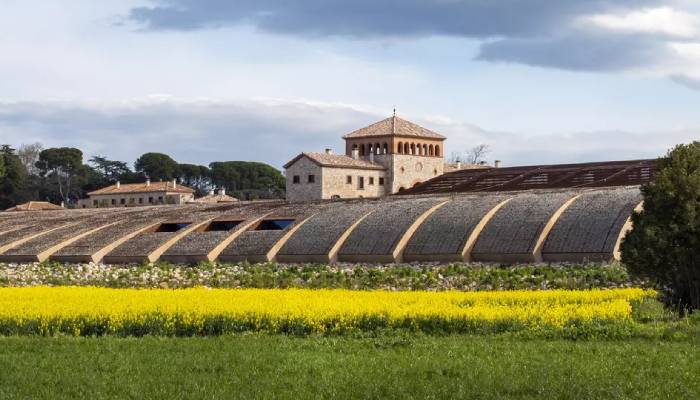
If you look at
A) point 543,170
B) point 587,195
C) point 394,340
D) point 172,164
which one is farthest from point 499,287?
point 172,164

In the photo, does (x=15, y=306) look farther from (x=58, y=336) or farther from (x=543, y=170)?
(x=543, y=170)

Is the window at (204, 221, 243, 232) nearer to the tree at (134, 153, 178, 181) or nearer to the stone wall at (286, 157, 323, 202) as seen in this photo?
the stone wall at (286, 157, 323, 202)

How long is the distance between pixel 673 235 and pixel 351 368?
399 inches

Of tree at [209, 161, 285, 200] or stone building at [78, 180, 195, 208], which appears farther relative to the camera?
tree at [209, 161, 285, 200]

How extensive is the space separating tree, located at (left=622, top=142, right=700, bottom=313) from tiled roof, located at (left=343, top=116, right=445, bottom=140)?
52.3 meters

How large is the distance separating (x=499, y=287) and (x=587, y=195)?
12280 mm

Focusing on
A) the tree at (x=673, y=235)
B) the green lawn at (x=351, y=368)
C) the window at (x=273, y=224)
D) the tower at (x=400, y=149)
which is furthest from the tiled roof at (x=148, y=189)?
the green lawn at (x=351, y=368)

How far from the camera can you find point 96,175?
139500 millimetres

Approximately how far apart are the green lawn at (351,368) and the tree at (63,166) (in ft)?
393

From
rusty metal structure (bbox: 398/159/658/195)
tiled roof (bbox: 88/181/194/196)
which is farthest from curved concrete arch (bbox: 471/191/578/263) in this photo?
tiled roof (bbox: 88/181/194/196)

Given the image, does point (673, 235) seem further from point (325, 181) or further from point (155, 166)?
point (155, 166)

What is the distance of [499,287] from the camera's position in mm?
33688

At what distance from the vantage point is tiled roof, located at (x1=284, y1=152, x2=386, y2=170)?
235ft

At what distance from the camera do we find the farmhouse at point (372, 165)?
2832 inches
